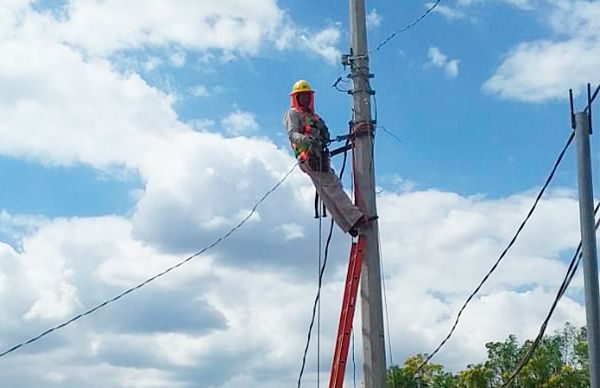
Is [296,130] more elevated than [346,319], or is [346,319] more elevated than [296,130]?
[296,130]

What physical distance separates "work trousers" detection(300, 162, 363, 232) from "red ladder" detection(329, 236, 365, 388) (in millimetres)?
305

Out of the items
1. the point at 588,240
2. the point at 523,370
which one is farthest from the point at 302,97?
the point at 523,370

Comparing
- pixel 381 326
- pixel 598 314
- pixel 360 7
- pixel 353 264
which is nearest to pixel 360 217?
pixel 353 264

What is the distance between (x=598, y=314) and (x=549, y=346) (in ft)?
99.9

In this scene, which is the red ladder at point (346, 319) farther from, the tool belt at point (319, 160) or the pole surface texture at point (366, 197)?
the tool belt at point (319, 160)

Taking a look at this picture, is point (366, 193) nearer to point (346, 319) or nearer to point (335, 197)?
point (335, 197)

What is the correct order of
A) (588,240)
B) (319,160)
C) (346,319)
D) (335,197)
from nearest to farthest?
1. (588,240)
2. (346,319)
3. (335,197)
4. (319,160)

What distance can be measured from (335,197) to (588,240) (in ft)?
10.1

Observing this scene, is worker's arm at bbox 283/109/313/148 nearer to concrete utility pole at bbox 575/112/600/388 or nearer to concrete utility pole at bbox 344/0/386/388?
concrete utility pole at bbox 344/0/386/388

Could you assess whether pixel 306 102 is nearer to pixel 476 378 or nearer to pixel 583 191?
pixel 583 191

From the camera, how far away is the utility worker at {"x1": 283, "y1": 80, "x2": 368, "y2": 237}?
33.4 ft

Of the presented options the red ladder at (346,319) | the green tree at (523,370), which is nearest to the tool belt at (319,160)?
the red ladder at (346,319)

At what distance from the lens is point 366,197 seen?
10.2 m

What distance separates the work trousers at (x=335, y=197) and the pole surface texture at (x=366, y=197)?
0.13 metres
